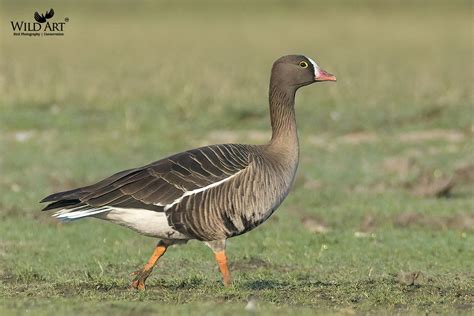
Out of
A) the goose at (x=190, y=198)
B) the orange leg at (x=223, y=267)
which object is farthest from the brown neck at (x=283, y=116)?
the orange leg at (x=223, y=267)

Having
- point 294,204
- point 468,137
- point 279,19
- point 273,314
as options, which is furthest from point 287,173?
point 279,19

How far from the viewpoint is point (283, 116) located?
915 cm

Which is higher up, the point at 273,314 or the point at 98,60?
the point at 98,60

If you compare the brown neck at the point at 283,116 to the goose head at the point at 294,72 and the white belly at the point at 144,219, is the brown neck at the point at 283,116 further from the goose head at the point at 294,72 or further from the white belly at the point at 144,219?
the white belly at the point at 144,219

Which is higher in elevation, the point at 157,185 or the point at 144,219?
the point at 157,185

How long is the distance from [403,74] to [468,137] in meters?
9.38

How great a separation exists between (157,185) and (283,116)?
158cm

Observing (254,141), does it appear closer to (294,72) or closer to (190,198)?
(294,72)

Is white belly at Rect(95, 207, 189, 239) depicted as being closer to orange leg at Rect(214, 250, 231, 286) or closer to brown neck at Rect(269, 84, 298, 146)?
orange leg at Rect(214, 250, 231, 286)

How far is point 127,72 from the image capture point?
2709cm

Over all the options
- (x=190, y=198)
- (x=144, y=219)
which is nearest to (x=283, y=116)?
(x=190, y=198)

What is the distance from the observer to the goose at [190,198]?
8.11 metres

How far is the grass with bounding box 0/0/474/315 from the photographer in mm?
8333

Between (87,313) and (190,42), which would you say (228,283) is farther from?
(190,42)
